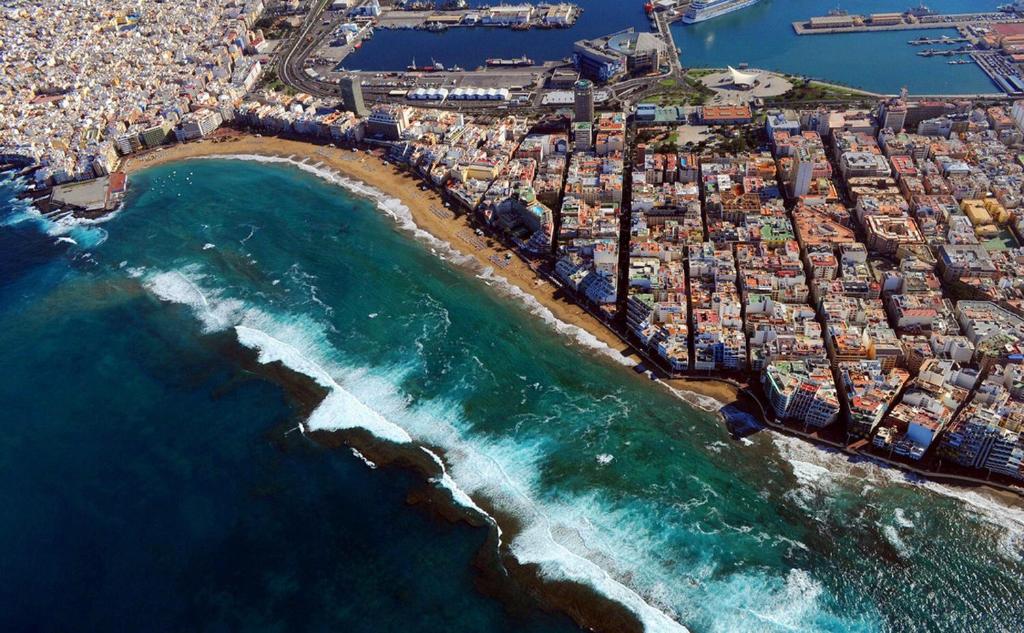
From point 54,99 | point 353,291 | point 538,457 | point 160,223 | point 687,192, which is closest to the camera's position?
point 538,457

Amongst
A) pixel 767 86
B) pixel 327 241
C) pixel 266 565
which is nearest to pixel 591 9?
pixel 767 86

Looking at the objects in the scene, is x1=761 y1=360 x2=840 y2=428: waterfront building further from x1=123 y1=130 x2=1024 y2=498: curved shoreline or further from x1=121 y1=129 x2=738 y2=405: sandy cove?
x1=121 y1=129 x2=738 y2=405: sandy cove

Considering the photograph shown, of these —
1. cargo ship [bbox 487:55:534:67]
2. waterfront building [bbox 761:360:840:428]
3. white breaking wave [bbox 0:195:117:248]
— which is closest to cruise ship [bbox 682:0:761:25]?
cargo ship [bbox 487:55:534:67]

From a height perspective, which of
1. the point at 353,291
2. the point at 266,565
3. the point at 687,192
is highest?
the point at 687,192

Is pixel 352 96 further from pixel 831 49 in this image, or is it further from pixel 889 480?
pixel 889 480

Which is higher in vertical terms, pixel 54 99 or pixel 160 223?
pixel 54 99

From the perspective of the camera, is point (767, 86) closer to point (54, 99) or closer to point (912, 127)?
point (912, 127)

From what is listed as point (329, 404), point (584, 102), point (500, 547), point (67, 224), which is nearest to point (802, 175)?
point (584, 102)
